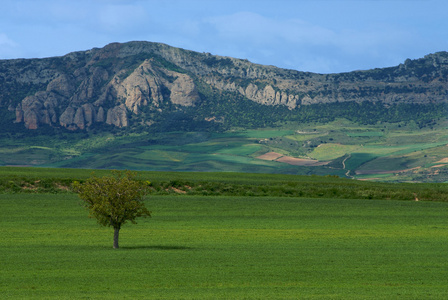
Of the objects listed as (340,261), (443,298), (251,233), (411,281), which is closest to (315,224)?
(251,233)

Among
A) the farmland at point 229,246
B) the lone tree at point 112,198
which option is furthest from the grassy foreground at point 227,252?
the lone tree at point 112,198

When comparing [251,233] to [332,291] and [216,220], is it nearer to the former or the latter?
[216,220]

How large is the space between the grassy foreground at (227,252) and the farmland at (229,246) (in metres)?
0.09

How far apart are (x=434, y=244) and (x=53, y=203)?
39262 mm

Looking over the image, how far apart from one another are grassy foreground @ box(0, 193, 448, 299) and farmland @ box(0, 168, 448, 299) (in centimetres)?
9

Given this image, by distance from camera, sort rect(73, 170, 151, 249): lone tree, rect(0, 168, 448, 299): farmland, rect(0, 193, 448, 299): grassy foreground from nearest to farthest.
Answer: rect(0, 193, 448, 299): grassy foreground
rect(0, 168, 448, 299): farmland
rect(73, 170, 151, 249): lone tree

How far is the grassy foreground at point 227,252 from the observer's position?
1169 inches

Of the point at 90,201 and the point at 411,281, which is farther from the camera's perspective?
the point at 90,201

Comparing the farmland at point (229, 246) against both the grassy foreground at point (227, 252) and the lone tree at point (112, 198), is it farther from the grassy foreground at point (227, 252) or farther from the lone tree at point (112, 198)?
the lone tree at point (112, 198)

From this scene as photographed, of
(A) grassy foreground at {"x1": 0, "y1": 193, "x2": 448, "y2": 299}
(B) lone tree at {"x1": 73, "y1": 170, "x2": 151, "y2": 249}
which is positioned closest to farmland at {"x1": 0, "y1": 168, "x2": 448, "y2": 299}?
(A) grassy foreground at {"x1": 0, "y1": 193, "x2": 448, "y2": 299}

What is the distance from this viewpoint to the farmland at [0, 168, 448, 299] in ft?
98.4

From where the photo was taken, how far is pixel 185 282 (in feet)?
102

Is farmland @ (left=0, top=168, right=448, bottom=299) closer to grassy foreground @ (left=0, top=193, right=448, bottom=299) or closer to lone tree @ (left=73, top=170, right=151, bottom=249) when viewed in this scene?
grassy foreground @ (left=0, top=193, right=448, bottom=299)

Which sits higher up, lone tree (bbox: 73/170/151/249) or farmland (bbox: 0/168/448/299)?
lone tree (bbox: 73/170/151/249)
